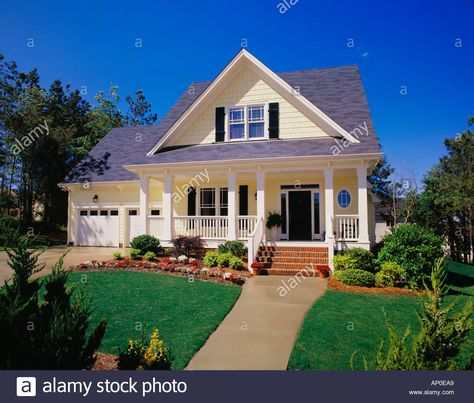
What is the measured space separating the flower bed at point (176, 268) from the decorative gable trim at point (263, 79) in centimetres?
616

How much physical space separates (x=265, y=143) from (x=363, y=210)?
5.34m

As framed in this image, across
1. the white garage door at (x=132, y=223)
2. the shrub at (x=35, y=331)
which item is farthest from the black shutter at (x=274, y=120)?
the shrub at (x=35, y=331)

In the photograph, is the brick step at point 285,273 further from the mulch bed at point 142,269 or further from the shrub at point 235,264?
the shrub at point 235,264

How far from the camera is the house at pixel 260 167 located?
1243cm

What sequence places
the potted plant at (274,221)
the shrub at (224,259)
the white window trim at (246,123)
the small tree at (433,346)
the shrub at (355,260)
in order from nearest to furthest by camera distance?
the small tree at (433,346) < the shrub at (355,260) < the shrub at (224,259) < the white window trim at (246,123) < the potted plant at (274,221)

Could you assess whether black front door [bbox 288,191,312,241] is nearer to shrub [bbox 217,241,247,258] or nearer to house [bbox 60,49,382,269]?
house [bbox 60,49,382,269]

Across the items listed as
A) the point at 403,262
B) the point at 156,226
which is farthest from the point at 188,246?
the point at 403,262

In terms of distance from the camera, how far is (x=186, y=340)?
530 centimetres

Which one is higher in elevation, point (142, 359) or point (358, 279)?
point (142, 359)

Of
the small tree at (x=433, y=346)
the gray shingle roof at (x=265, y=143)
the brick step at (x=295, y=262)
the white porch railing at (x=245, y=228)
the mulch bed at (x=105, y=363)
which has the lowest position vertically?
the mulch bed at (x=105, y=363)

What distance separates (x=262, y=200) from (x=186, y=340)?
8444 millimetres

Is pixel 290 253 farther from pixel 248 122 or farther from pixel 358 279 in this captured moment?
pixel 248 122

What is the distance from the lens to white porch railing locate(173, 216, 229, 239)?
540 inches

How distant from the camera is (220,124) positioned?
15227 millimetres
